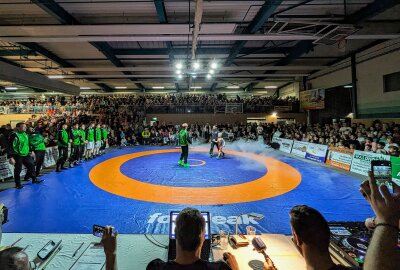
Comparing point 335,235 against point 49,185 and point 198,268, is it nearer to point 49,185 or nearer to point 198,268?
point 198,268

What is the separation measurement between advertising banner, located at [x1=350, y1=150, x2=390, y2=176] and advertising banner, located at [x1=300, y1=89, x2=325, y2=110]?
1176 cm

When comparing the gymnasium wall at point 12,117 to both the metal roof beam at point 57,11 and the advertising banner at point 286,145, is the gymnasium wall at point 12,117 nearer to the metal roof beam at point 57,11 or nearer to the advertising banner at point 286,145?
the metal roof beam at point 57,11

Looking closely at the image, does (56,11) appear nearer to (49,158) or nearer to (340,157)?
(49,158)

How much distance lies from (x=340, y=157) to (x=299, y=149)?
3.76m

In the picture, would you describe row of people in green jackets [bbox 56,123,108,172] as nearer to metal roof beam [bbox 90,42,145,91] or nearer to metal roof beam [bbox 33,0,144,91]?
metal roof beam [bbox 33,0,144,91]

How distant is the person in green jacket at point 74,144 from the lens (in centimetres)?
1102

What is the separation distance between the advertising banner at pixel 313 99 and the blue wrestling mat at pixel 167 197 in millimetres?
12107

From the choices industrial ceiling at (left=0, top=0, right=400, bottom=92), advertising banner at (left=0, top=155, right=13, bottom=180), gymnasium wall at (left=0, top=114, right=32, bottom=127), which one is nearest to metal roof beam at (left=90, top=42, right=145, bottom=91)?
industrial ceiling at (left=0, top=0, right=400, bottom=92)

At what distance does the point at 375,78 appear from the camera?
14641 millimetres

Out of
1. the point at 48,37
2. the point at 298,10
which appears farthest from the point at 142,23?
the point at 298,10

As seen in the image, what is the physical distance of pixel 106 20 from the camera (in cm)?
1033

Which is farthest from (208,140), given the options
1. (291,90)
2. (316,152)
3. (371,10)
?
(371,10)

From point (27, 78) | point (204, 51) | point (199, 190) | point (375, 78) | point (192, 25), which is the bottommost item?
point (199, 190)

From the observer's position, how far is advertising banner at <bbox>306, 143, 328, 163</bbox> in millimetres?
11672
